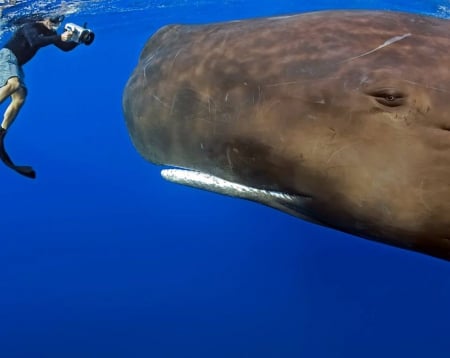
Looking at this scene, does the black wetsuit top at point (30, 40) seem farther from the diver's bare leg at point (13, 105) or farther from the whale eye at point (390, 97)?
the whale eye at point (390, 97)

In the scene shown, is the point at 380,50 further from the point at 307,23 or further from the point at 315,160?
the point at 315,160

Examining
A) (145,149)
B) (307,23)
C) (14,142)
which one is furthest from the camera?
(14,142)

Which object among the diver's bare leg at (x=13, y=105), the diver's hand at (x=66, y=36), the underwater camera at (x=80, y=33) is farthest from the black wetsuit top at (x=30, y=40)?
the diver's bare leg at (x=13, y=105)

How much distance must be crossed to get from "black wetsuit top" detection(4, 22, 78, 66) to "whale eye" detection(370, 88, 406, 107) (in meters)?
11.6

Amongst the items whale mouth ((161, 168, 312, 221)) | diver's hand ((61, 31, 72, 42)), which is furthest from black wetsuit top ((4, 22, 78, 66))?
whale mouth ((161, 168, 312, 221))

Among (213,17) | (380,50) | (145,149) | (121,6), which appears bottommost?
(213,17)

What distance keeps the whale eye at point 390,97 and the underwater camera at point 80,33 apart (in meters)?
12.7

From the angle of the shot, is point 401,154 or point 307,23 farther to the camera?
point 307,23

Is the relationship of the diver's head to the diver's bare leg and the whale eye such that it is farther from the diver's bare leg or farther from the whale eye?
the whale eye

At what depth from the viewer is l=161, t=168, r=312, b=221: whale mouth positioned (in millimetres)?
2451

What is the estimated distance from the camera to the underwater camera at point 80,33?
44.7ft

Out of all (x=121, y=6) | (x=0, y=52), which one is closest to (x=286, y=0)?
(x=121, y=6)

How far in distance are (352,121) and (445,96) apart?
0.37 meters

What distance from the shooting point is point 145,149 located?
109 inches
